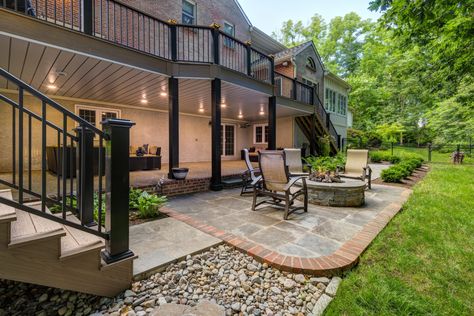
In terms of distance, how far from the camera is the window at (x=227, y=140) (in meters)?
12.9

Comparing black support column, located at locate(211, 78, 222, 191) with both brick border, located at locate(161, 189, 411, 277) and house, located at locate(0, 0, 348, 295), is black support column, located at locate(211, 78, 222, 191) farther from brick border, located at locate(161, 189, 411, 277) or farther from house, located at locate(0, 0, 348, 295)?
brick border, located at locate(161, 189, 411, 277)

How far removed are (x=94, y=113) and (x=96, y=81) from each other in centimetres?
317

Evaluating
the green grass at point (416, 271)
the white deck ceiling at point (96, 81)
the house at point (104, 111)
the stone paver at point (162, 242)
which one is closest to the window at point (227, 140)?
the house at point (104, 111)

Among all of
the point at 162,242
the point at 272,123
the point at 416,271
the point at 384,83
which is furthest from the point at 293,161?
the point at 384,83

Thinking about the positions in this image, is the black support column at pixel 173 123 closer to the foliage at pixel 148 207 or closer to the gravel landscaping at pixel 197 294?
the foliage at pixel 148 207

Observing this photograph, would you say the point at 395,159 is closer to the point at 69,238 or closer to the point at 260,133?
the point at 260,133

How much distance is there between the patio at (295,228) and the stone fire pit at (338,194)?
0.46ft

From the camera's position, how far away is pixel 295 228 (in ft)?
10.6

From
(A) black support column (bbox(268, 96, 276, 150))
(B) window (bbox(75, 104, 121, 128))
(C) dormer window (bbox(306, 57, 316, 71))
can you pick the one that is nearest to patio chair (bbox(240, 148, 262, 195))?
(A) black support column (bbox(268, 96, 276, 150))

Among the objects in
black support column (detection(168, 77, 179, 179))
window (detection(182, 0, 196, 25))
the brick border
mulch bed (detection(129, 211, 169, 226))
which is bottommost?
the brick border

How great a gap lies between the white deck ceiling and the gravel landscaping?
156 inches

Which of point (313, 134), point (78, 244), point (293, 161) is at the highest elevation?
point (313, 134)

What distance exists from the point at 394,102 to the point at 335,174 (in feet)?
74.4

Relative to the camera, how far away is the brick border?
2.21 m
